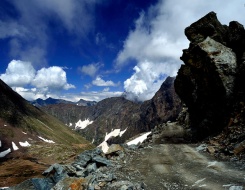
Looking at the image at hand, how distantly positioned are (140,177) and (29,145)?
191748 millimetres

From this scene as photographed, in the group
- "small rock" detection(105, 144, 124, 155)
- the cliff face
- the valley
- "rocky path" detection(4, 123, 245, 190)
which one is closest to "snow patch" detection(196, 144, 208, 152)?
the valley

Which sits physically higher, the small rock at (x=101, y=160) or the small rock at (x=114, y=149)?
the small rock at (x=114, y=149)

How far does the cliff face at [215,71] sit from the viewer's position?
35156 millimetres

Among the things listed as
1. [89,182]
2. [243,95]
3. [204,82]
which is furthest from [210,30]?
[89,182]

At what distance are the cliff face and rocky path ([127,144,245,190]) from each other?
367 inches

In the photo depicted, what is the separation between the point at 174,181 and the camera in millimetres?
20469

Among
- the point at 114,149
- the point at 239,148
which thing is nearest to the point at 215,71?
the point at 239,148

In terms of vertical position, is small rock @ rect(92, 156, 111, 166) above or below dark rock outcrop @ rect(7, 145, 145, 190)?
above

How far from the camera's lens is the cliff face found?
3516cm

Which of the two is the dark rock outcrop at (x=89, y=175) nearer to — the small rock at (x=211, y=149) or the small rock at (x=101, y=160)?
the small rock at (x=101, y=160)

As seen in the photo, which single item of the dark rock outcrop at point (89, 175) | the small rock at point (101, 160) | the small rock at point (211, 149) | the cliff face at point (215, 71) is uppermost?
the cliff face at point (215, 71)

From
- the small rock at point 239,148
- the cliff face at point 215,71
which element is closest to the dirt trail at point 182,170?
the small rock at point 239,148

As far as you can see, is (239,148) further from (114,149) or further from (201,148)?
(114,149)

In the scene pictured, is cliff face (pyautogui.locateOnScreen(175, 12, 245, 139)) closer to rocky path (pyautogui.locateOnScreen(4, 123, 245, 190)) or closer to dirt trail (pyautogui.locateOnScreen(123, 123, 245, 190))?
rocky path (pyautogui.locateOnScreen(4, 123, 245, 190))
